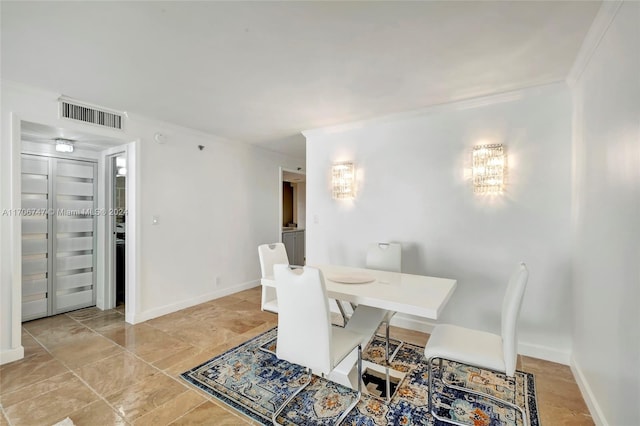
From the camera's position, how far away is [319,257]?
3908 millimetres

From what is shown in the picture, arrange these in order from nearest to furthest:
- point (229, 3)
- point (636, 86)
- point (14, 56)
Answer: point (636, 86) → point (229, 3) → point (14, 56)

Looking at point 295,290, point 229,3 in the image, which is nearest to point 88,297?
point 295,290

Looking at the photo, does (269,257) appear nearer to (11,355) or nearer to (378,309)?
(378,309)

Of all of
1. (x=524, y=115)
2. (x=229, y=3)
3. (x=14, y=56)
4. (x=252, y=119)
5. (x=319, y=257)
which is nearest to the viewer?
(x=229, y=3)

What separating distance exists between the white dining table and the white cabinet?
3.59m

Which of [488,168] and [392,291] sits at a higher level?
[488,168]

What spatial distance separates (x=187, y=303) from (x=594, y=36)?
15.3 feet

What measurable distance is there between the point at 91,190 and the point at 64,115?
1463 mm

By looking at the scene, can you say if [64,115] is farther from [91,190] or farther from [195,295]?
[195,295]

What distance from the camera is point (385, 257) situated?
10.0 ft

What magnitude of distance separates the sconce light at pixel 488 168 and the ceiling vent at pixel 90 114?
148 inches

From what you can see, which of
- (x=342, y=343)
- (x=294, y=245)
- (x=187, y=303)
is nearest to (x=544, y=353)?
(x=342, y=343)

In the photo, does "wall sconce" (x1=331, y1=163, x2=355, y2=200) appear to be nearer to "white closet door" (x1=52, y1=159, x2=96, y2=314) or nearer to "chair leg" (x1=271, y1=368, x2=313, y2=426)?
"chair leg" (x1=271, y1=368, x2=313, y2=426)

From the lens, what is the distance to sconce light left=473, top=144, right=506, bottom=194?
273 cm
